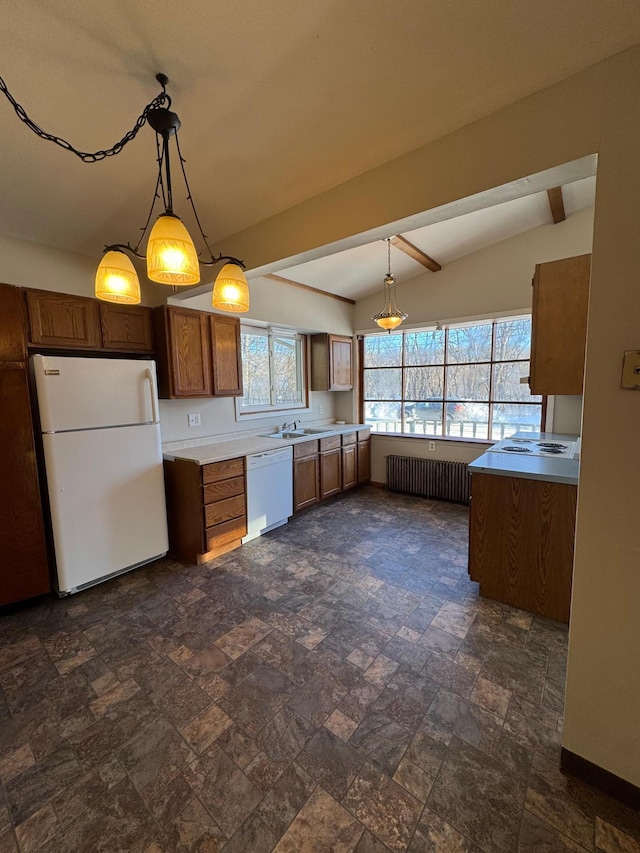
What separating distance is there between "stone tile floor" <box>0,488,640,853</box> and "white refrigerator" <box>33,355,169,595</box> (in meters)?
Answer: 0.32

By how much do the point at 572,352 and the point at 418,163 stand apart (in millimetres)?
1523

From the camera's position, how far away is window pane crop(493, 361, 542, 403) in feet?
13.0

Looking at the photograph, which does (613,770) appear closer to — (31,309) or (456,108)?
(456,108)

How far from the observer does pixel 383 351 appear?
5082 mm

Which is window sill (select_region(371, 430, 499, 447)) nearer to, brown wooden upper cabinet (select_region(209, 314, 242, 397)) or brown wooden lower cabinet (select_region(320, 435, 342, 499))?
brown wooden lower cabinet (select_region(320, 435, 342, 499))

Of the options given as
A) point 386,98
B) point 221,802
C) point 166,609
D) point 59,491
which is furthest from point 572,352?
point 59,491

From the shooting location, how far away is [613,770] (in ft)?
4.09

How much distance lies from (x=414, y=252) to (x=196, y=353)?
8.27 feet

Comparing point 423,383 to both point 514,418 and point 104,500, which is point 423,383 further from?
point 104,500

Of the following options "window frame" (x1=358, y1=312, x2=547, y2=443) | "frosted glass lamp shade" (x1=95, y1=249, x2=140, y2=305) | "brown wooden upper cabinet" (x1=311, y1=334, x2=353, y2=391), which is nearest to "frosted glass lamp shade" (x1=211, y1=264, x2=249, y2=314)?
"frosted glass lamp shade" (x1=95, y1=249, x2=140, y2=305)

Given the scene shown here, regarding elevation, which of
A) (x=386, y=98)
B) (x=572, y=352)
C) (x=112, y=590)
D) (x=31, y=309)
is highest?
(x=386, y=98)

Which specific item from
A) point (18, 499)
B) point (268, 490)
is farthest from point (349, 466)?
point (18, 499)

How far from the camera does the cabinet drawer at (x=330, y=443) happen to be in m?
4.19

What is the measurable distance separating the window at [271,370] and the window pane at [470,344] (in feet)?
6.57
